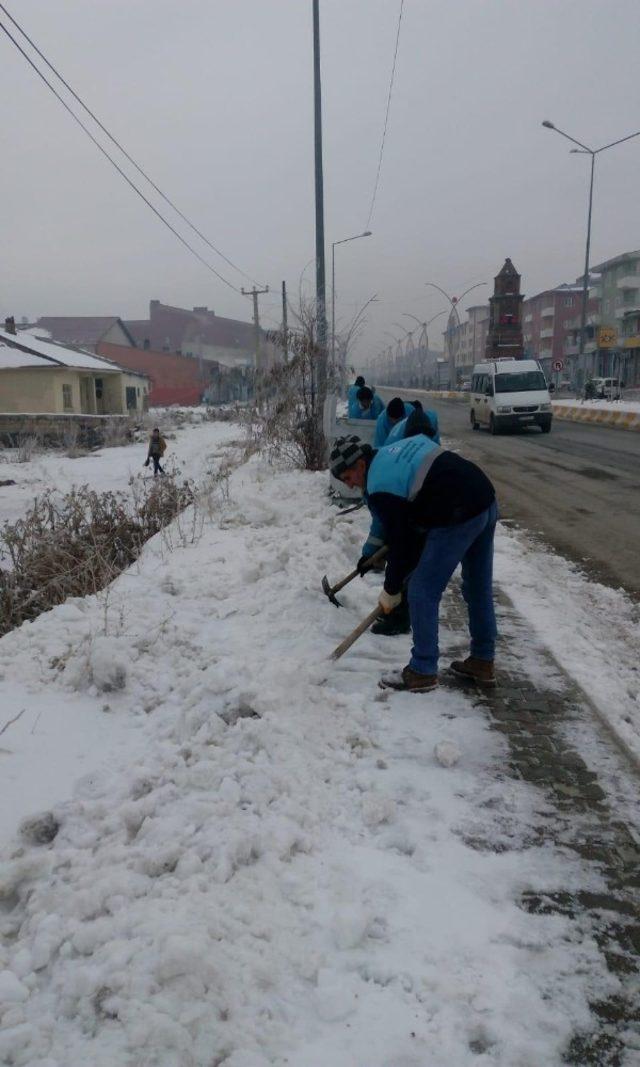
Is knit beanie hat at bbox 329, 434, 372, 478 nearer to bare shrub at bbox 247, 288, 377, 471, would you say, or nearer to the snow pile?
the snow pile

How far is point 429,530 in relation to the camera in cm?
376

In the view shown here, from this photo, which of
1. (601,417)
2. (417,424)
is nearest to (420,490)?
(417,424)

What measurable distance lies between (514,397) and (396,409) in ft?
51.6

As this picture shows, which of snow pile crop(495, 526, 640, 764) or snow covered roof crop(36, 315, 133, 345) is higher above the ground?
snow covered roof crop(36, 315, 133, 345)

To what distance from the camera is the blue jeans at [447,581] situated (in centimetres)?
375

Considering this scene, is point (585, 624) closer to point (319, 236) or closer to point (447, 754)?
point (447, 754)

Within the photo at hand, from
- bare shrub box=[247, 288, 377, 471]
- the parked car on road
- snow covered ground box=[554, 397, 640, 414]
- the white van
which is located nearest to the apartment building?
the parked car on road

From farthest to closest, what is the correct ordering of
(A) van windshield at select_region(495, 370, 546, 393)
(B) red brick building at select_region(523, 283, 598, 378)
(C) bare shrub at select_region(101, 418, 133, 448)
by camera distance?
(B) red brick building at select_region(523, 283, 598, 378)
(C) bare shrub at select_region(101, 418, 133, 448)
(A) van windshield at select_region(495, 370, 546, 393)

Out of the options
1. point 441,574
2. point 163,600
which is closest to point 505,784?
point 441,574

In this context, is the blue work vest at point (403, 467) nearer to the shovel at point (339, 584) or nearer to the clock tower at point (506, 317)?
the shovel at point (339, 584)

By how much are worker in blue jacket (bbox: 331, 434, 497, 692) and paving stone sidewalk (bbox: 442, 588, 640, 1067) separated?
1.11ft

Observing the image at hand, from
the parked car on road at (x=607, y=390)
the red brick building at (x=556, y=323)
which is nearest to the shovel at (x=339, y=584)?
the parked car on road at (x=607, y=390)

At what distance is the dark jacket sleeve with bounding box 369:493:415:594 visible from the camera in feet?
12.2

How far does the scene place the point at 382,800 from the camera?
9.39 feet
